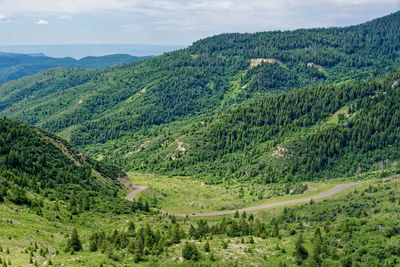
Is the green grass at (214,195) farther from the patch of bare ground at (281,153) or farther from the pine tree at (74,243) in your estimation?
the pine tree at (74,243)

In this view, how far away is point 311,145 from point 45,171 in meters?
121

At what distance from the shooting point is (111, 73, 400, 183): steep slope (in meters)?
143

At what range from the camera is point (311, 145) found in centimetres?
15175

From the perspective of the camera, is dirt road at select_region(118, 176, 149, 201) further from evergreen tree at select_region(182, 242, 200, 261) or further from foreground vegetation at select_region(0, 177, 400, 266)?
evergreen tree at select_region(182, 242, 200, 261)

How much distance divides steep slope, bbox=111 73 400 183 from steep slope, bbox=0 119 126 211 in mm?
72995

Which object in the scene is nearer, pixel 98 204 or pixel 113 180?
pixel 98 204

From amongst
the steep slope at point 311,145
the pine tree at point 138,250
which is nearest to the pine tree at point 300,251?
the pine tree at point 138,250

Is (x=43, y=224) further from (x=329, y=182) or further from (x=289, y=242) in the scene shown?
(x=329, y=182)

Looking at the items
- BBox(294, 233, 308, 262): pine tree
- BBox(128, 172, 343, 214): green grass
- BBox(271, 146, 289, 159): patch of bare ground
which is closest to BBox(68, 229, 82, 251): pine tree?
BBox(294, 233, 308, 262): pine tree

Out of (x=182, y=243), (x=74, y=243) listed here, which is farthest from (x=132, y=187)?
(x=74, y=243)

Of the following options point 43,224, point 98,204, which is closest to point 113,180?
point 98,204

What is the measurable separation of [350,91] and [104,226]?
7201 inches

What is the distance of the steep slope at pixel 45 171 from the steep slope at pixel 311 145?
2874 inches

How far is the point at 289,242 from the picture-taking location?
60562 millimetres
